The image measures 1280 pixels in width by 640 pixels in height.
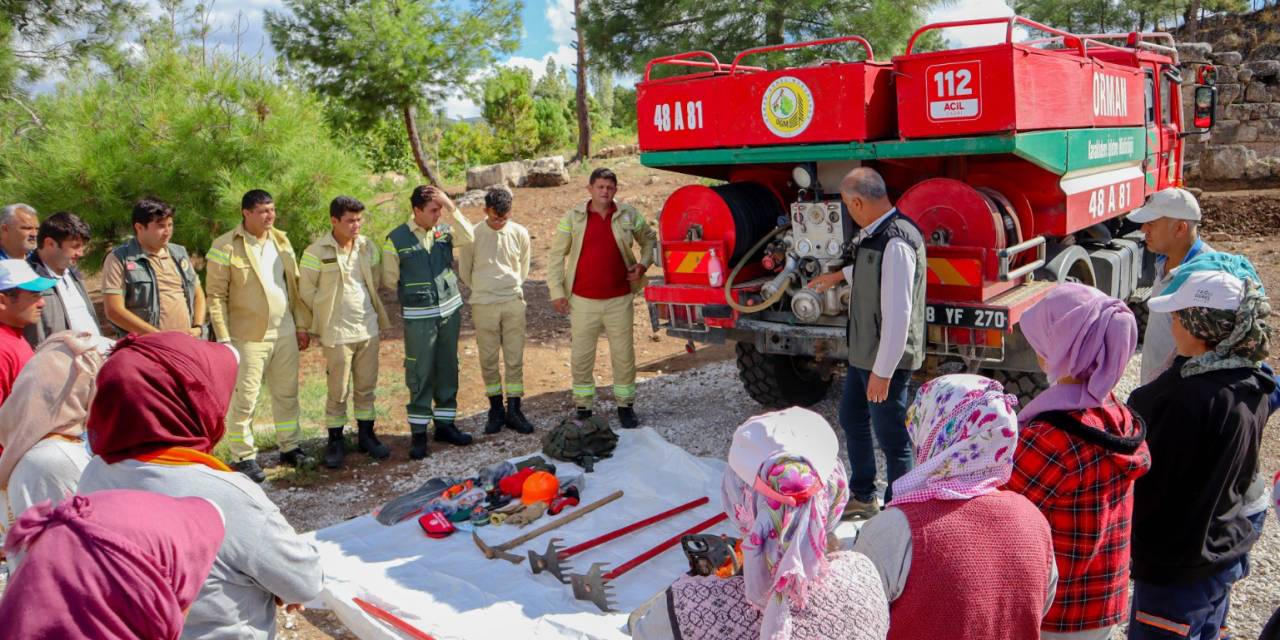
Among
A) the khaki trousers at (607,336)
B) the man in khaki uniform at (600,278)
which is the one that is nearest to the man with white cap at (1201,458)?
the man in khaki uniform at (600,278)

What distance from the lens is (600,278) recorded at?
6.14 meters

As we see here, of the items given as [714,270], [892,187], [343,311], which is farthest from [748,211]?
[343,311]

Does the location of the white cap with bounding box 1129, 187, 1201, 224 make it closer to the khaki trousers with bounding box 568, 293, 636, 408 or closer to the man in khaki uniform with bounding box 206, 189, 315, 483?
the khaki trousers with bounding box 568, 293, 636, 408

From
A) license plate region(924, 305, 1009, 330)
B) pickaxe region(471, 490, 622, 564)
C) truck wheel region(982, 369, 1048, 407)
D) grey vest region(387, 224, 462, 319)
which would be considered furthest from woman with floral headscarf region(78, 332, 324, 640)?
truck wheel region(982, 369, 1048, 407)

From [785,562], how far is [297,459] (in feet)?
15.5

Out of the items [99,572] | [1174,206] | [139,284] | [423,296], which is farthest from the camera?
[423,296]

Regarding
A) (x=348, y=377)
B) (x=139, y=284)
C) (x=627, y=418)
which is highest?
(x=139, y=284)

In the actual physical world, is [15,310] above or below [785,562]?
above

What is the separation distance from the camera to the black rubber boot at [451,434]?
615cm

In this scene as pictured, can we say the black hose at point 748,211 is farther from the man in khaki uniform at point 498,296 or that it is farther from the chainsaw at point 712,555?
the chainsaw at point 712,555

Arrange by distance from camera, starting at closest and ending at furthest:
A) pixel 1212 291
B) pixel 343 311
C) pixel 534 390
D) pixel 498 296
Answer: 1. pixel 1212 291
2. pixel 343 311
3. pixel 498 296
4. pixel 534 390

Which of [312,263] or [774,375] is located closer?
[312,263]

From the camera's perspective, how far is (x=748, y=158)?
543 cm

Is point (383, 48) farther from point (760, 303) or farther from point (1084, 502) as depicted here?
point (1084, 502)
